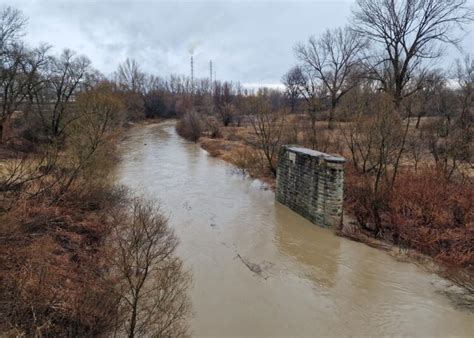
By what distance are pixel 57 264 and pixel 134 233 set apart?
9.58 ft

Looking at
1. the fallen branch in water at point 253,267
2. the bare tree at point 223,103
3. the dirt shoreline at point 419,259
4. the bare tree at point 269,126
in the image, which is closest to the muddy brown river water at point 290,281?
the fallen branch in water at point 253,267

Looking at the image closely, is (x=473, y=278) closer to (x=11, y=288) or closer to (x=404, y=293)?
(x=404, y=293)

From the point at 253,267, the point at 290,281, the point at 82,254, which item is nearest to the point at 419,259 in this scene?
the point at 290,281

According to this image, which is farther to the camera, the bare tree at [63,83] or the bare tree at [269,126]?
the bare tree at [63,83]

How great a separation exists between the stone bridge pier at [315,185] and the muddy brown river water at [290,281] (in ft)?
1.48

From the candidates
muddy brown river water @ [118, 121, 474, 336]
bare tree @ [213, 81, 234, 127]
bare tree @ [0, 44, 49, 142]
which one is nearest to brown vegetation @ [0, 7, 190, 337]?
muddy brown river water @ [118, 121, 474, 336]

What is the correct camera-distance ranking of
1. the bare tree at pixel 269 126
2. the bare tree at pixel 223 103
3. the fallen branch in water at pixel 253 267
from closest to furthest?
the fallen branch in water at pixel 253 267 < the bare tree at pixel 269 126 < the bare tree at pixel 223 103

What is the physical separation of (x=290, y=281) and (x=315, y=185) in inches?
160

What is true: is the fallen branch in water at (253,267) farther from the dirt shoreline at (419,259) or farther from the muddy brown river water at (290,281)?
the dirt shoreline at (419,259)

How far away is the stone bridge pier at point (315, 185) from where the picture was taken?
9.93 metres

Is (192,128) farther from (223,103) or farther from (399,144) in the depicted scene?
(399,144)

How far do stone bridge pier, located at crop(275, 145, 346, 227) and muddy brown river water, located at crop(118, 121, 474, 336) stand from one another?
45cm

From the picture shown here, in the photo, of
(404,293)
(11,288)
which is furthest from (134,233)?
(404,293)

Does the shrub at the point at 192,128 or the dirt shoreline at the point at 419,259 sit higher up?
the shrub at the point at 192,128
